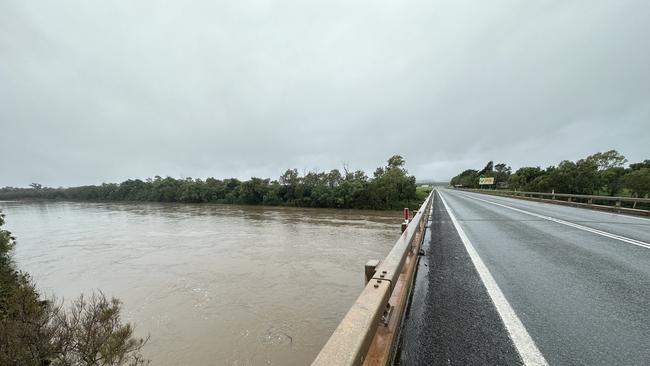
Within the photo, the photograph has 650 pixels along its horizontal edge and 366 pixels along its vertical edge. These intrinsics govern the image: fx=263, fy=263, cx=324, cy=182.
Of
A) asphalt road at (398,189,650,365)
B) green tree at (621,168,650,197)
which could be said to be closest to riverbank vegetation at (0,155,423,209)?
green tree at (621,168,650,197)

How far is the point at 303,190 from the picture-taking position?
4822 centimetres

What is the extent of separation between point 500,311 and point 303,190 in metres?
45.9

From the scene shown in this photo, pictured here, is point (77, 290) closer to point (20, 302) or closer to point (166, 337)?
point (20, 302)

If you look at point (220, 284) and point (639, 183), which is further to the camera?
point (639, 183)

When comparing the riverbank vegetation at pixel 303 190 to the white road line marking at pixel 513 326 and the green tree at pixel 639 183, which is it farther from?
the white road line marking at pixel 513 326

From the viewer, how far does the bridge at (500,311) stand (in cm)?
186

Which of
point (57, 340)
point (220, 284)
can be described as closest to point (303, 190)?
point (220, 284)

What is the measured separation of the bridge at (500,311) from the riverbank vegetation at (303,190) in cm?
3854

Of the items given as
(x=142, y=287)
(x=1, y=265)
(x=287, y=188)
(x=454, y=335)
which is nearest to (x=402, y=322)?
(x=454, y=335)

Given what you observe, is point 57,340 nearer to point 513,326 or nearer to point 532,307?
point 513,326

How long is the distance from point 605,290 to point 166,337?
817 centimetres

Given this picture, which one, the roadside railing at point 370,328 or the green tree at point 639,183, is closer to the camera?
the roadside railing at point 370,328

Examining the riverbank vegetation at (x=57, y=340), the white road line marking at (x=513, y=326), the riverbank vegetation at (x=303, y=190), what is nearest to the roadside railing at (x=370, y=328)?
the white road line marking at (x=513, y=326)

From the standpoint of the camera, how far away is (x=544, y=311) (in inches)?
105
